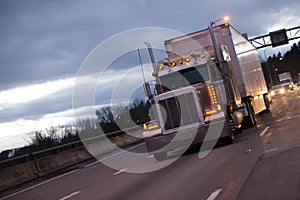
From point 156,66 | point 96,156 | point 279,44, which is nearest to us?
point 156,66

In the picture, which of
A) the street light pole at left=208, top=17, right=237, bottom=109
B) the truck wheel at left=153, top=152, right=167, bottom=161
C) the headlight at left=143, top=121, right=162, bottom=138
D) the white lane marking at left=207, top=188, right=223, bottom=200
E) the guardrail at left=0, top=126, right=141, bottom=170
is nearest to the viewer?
the white lane marking at left=207, top=188, right=223, bottom=200

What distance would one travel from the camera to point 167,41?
20.2 m

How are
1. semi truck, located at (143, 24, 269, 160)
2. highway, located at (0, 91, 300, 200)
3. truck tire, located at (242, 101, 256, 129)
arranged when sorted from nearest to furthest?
highway, located at (0, 91, 300, 200) → semi truck, located at (143, 24, 269, 160) → truck tire, located at (242, 101, 256, 129)

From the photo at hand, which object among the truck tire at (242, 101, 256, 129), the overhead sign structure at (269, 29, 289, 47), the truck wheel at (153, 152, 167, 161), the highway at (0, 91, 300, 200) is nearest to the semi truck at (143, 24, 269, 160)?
the truck wheel at (153, 152, 167, 161)

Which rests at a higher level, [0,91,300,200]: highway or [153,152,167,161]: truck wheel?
[153,152,167,161]: truck wheel

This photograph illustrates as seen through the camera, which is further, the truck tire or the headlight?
the truck tire

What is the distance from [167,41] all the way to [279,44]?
40.3 meters

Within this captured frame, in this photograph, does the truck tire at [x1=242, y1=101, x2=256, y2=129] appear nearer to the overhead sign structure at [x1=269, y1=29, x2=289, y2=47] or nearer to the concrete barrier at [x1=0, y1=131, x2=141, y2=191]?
the concrete barrier at [x1=0, y1=131, x2=141, y2=191]

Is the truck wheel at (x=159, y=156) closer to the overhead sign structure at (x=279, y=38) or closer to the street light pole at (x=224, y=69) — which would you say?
the street light pole at (x=224, y=69)

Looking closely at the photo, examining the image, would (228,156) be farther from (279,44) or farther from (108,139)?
(279,44)

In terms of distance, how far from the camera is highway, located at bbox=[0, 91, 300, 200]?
888 centimetres

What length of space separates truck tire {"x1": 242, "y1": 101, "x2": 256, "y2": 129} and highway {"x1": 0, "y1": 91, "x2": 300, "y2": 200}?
4.27m

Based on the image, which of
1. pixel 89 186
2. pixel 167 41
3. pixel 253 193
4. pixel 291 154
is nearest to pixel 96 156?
pixel 167 41

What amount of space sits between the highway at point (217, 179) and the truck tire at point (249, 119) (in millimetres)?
4270
